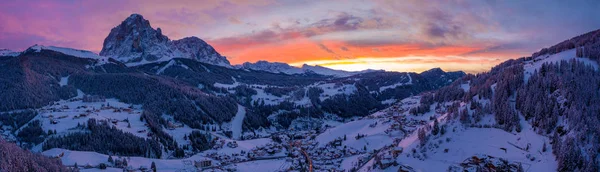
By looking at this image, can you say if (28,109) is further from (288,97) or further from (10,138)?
(288,97)

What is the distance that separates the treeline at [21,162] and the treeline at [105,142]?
1065 inches

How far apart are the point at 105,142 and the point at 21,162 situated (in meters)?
37.6

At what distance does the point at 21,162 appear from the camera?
4303cm

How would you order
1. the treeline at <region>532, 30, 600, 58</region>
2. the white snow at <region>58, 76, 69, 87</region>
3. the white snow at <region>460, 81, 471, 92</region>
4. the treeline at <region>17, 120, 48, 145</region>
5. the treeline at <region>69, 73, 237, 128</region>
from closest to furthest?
the treeline at <region>532, 30, 600, 58</region>
the treeline at <region>17, 120, 48, 145</region>
the white snow at <region>460, 81, 471, 92</region>
the treeline at <region>69, 73, 237, 128</region>
the white snow at <region>58, 76, 69, 87</region>

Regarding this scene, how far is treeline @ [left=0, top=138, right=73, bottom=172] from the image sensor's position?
1633 inches

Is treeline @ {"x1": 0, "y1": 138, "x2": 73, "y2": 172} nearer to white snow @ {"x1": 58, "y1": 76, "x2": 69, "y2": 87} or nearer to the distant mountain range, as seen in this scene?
the distant mountain range

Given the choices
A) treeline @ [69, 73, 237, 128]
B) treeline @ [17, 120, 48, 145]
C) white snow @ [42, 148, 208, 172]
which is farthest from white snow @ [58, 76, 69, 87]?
white snow @ [42, 148, 208, 172]

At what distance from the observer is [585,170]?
94.4ft

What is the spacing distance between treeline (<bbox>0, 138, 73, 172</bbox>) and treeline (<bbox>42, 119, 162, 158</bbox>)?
27048 millimetres

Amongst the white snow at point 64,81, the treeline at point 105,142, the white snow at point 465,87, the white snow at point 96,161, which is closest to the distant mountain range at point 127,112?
the white snow at point 64,81

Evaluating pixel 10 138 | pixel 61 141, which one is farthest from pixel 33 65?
pixel 61 141

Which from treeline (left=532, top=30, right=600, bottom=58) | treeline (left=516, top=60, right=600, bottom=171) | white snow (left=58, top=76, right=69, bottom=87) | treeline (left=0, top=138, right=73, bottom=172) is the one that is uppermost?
treeline (left=532, top=30, right=600, bottom=58)

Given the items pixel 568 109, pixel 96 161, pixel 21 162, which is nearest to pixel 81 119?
pixel 96 161

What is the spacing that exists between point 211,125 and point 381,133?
75403mm
